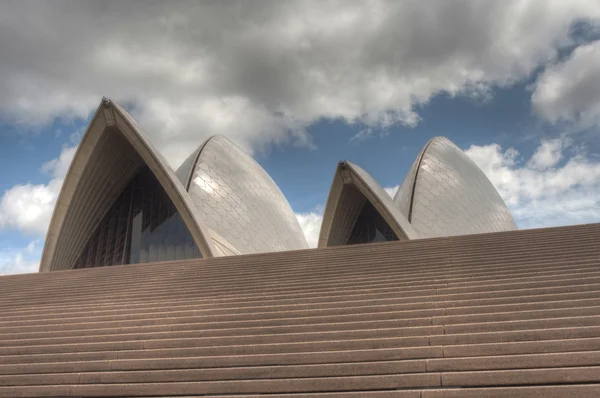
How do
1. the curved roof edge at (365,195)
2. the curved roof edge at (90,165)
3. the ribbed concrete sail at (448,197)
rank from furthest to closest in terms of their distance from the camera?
Answer: the ribbed concrete sail at (448,197), the curved roof edge at (365,195), the curved roof edge at (90,165)

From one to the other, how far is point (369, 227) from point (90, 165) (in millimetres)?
8907

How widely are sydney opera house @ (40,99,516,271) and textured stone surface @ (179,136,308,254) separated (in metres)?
0.04

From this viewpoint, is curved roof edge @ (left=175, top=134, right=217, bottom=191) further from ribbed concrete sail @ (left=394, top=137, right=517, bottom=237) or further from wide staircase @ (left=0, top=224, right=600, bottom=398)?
wide staircase @ (left=0, top=224, right=600, bottom=398)

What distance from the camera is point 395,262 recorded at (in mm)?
6621

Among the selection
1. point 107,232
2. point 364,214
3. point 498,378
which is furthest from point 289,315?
point 364,214

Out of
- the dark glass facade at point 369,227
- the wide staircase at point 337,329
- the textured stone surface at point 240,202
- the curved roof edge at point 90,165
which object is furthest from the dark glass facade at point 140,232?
the wide staircase at point 337,329

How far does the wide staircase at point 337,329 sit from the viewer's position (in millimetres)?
3246

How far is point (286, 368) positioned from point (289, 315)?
121cm

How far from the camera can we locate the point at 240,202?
17297mm

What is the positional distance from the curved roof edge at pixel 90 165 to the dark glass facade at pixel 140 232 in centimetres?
58

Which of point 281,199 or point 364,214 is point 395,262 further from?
point 281,199

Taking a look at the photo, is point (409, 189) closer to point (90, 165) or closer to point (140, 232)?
point (140, 232)

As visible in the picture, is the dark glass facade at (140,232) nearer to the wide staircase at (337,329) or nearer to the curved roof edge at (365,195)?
the curved roof edge at (365,195)

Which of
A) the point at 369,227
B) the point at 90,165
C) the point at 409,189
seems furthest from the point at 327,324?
the point at 409,189
